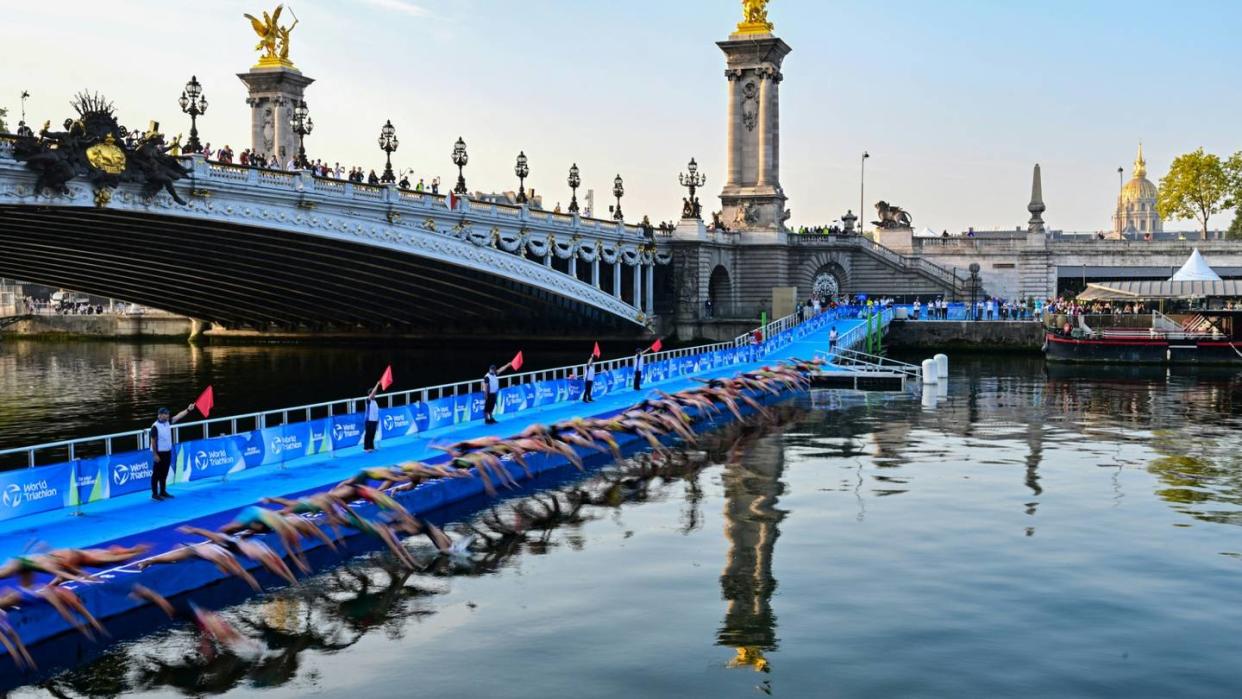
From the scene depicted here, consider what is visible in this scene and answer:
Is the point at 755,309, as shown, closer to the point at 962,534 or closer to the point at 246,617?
the point at 962,534

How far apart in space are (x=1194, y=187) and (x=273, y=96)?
285 feet

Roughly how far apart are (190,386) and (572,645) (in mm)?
49393

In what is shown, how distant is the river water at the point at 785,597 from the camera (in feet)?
57.2

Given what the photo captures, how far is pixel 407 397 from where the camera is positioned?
3725 centimetres

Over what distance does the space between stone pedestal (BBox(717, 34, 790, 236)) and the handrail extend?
1247 centimetres

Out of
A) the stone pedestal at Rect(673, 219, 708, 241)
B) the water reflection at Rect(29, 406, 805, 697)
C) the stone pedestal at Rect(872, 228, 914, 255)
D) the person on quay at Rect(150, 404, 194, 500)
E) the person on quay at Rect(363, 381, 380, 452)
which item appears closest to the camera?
the water reflection at Rect(29, 406, 805, 697)

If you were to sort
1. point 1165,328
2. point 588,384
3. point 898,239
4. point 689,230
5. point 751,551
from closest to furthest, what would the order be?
point 751,551
point 588,384
point 1165,328
point 689,230
point 898,239

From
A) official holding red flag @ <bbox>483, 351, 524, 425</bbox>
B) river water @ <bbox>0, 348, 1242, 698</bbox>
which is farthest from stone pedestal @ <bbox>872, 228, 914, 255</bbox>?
official holding red flag @ <bbox>483, 351, 524, 425</bbox>

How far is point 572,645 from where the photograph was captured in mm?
18844

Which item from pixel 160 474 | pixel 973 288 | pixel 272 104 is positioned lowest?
pixel 160 474

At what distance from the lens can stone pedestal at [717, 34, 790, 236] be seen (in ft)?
313

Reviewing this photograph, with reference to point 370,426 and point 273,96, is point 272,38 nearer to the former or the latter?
point 273,96

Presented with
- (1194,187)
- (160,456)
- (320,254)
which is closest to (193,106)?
(320,254)

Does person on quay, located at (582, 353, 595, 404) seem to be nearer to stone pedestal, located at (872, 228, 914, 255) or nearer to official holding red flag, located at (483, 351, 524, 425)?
official holding red flag, located at (483, 351, 524, 425)
